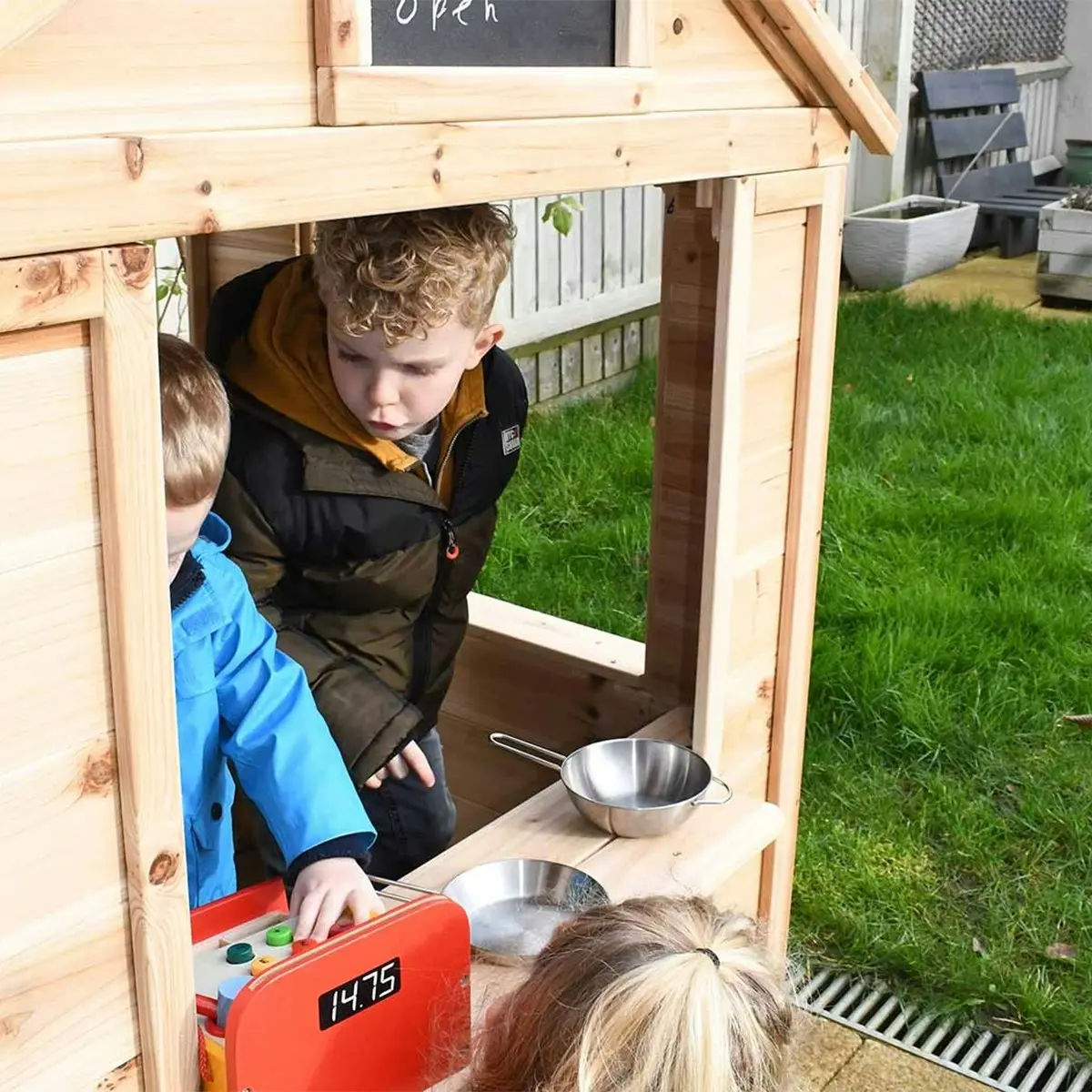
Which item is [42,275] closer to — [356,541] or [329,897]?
[329,897]

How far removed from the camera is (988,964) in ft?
8.58

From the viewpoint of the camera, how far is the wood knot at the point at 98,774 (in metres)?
1.19

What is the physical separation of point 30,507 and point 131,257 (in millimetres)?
208

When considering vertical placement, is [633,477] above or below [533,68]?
below

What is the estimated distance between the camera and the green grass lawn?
2742 millimetres

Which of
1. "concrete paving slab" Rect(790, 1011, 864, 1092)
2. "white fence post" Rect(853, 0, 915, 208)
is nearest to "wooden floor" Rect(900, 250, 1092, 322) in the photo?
"white fence post" Rect(853, 0, 915, 208)

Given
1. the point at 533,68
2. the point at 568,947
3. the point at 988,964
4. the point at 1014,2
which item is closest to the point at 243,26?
the point at 533,68

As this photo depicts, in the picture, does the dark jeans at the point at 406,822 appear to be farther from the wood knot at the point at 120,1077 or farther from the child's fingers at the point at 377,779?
the wood knot at the point at 120,1077

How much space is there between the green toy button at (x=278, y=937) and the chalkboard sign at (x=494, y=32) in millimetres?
867

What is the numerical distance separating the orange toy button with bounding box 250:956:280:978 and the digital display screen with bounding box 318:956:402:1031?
2.6 inches

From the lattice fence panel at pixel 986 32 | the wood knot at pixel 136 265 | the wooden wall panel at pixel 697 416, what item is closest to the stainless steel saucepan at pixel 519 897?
the wooden wall panel at pixel 697 416

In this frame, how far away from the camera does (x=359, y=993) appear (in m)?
1.43

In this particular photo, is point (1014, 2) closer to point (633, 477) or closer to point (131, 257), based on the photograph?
point (633, 477)

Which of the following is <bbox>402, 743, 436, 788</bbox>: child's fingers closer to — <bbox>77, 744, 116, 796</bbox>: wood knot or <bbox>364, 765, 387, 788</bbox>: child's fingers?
<bbox>364, 765, 387, 788</bbox>: child's fingers
